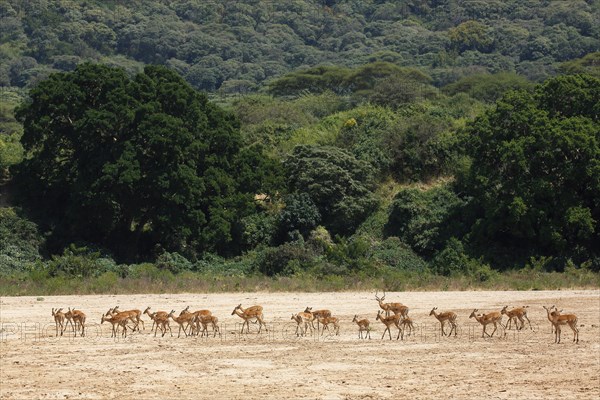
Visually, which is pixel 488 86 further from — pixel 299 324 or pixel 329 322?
pixel 299 324

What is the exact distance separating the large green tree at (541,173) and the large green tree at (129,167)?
34.7 ft

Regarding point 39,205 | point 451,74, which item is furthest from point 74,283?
point 451,74

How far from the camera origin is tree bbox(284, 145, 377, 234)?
51031 mm

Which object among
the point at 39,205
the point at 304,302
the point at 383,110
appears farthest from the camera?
the point at 383,110

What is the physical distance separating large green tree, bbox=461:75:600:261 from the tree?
538cm

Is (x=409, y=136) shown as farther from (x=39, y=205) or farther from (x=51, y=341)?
(x=51, y=341)

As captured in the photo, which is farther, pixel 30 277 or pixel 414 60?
pixel 414 60

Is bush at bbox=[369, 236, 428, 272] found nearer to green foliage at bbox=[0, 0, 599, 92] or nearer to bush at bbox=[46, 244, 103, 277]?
bush at bbox=[46, 244, 103, 277]

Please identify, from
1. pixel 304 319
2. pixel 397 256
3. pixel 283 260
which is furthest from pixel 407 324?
pixel 397 256

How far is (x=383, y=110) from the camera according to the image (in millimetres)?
63625

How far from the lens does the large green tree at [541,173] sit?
151ft

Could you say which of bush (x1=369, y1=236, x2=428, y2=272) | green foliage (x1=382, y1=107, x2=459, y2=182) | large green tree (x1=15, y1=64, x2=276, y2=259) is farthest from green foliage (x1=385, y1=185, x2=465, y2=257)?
large green tree (x1=15, y1=64, x2=276, y2=259)

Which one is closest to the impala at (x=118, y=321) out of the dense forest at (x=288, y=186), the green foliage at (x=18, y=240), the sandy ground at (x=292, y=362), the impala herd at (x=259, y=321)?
the impala herd at (x=259, y=321)

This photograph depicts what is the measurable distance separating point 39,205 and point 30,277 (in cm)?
1030
